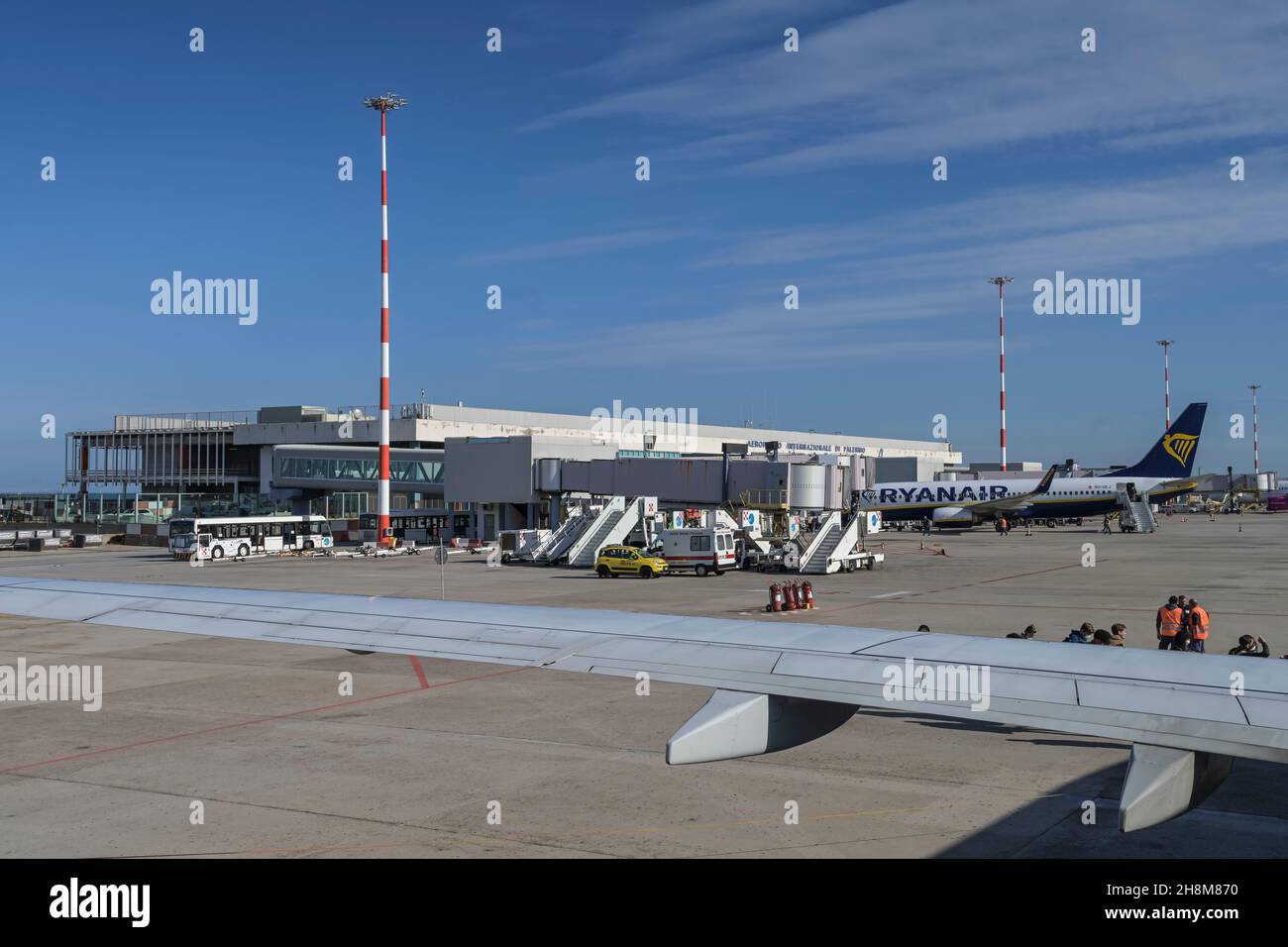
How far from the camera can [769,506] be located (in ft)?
188

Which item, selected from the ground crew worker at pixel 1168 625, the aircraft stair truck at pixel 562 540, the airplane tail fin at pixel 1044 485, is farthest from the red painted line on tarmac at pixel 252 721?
the airplane tail fin at pixel 1044 485

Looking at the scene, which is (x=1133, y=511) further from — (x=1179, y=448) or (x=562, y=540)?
(x=562, y=540)

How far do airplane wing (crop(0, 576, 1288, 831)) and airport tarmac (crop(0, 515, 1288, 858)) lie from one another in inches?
26.1

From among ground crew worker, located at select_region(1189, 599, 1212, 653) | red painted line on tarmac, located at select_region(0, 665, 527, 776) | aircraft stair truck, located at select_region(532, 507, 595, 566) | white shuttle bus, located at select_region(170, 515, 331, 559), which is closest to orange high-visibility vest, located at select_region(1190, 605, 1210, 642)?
ground crew worker, located at select_region(1189, 599, 1212, 653)

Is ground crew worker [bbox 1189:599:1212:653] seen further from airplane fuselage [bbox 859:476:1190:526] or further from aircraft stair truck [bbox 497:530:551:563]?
airplane fuselage [bbox 859:476:1190:526]

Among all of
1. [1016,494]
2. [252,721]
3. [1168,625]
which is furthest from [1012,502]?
[252,721]

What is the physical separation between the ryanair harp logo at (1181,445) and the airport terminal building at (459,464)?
23.3 m

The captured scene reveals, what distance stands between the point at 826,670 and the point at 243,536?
62.1 meters

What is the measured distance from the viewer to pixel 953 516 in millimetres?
80062

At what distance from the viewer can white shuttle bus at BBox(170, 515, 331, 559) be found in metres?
60.0

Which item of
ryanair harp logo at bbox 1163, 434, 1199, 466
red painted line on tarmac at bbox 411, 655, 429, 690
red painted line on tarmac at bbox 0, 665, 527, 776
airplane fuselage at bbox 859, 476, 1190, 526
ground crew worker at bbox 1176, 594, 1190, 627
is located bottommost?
red painted line on tarmac at bbox 411, 655, 429, 690
